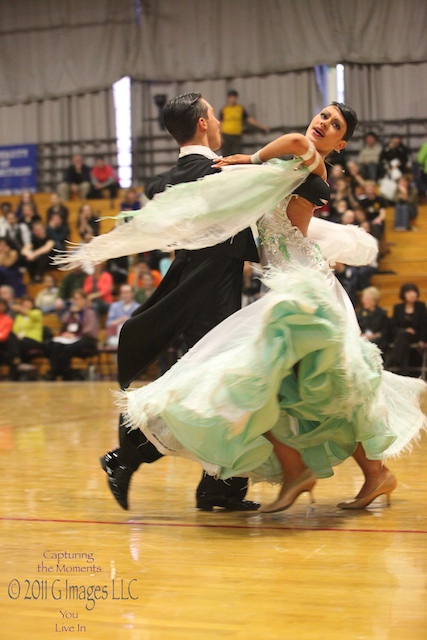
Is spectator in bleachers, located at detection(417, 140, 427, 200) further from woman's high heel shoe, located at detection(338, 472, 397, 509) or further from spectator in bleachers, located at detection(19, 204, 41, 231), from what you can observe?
woman's high heel shoe, located at detection(338, 472, 397, 509)

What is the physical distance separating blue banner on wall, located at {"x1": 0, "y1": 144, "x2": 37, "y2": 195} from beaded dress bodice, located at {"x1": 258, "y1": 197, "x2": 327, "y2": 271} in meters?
12.4

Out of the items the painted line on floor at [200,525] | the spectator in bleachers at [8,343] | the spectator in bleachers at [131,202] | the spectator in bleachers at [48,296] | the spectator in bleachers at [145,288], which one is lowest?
the spectator in bleachers at [8,343]

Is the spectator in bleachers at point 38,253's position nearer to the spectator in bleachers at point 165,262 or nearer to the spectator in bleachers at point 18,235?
the spectator in bleachers at point 18,235

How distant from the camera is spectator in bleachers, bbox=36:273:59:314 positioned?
1140cm

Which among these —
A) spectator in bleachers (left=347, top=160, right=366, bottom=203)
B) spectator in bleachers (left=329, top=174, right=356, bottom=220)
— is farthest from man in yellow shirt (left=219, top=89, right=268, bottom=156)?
Answer: spectator in bleachers (left=329, top=174, right=356, bottom=220)

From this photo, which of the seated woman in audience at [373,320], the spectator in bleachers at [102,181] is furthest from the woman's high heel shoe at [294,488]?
the spectator in bleachers at [102,181]

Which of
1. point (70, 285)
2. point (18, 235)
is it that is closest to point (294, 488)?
point (70, 285)

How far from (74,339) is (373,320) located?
3445mm

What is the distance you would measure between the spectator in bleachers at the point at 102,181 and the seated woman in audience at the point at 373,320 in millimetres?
5910

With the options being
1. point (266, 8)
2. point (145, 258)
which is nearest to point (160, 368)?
point (145, 258)

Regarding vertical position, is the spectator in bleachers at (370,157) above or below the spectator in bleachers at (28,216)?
above

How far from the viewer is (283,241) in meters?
3.50

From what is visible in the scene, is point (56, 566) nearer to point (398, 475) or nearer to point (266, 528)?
point (266, 528)

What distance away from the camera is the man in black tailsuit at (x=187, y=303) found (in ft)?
11.5
